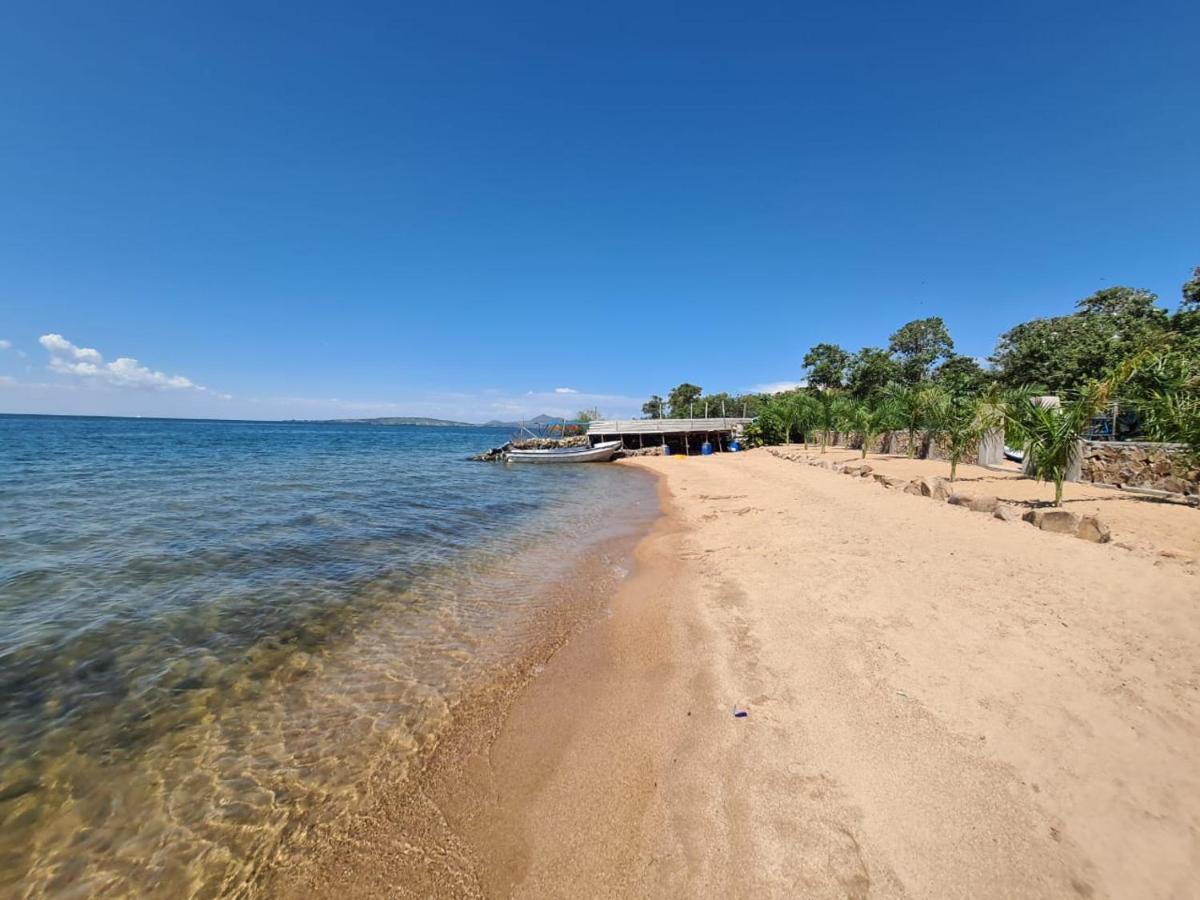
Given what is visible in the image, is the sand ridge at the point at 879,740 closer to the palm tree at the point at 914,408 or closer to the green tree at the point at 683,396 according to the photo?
the palm tree at the point at 914,408

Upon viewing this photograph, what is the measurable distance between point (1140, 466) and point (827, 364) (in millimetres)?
48653

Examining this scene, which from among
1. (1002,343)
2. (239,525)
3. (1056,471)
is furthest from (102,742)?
(1002,343)

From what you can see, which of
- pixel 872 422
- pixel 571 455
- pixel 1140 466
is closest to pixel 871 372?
pixel 872 422

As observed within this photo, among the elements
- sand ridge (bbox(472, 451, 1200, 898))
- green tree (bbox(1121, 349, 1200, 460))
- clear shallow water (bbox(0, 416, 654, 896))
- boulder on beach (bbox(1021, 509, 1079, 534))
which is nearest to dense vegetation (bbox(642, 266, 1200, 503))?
green tree (bbox(1121, 349, 1200, 460))

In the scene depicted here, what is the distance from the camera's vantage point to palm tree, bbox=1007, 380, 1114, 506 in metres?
11.9

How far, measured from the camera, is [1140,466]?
47.0 ft

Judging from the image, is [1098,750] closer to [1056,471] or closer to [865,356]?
[1056,471]

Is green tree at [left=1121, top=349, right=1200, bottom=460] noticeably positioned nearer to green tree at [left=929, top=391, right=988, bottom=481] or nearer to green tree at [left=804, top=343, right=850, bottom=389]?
green tree at [left=929, top=391, right=988, bottom=481]

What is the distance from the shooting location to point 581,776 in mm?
3803

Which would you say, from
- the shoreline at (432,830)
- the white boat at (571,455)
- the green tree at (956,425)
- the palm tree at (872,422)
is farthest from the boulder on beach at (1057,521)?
the white boat at (571,455)

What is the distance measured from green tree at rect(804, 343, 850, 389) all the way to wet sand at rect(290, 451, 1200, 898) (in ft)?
189

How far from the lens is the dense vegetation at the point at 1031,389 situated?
12.1 m

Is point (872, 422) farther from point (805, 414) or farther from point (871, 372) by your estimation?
point (871, 372)

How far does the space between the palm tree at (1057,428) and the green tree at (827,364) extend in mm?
48396
